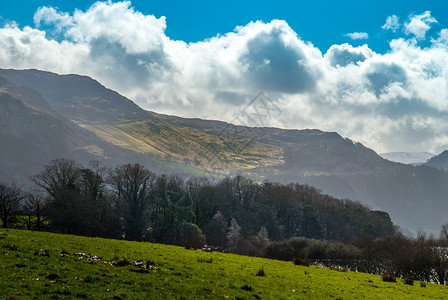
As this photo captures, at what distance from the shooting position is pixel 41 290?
16.5 meters

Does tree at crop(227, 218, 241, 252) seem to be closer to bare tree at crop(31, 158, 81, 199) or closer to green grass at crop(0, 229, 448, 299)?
bare tree at crop(31, 158, 81, 199)

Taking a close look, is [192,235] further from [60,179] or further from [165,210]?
[60,179]

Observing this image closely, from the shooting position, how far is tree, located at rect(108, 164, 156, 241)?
339 ft

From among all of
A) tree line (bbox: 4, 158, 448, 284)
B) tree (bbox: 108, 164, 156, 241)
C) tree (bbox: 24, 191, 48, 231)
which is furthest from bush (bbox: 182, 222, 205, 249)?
tree (bbox: 24, 191, 48, 231)

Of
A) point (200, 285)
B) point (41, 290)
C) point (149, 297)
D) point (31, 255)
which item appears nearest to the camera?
point (41, 290)

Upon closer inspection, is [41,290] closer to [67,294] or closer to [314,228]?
[67,294]

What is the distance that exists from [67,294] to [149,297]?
407cm

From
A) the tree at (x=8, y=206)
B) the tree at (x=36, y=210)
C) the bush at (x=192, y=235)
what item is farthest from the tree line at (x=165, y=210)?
the bush at (x=192, y=235)

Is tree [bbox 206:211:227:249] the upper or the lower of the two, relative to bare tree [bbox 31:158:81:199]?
lower

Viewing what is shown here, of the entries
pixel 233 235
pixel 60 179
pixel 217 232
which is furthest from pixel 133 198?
→ pixel 233 235

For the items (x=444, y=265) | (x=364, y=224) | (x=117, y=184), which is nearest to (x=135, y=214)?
(x=117, y=184)

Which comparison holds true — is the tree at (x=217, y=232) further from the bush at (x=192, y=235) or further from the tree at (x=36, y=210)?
the tree at (x=36, y=210)

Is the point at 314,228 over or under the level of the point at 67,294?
under

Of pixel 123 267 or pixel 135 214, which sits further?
pixel 135 214
